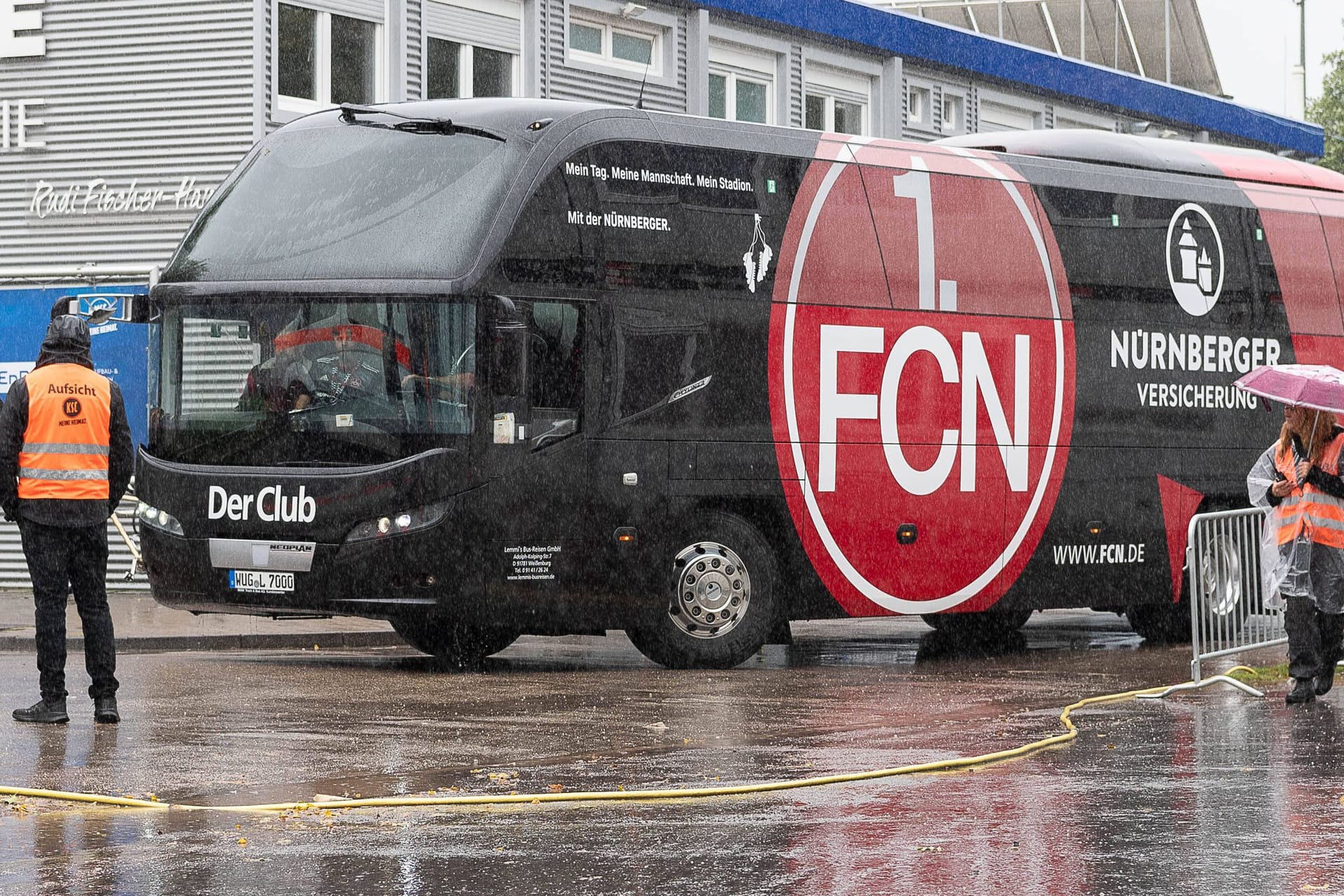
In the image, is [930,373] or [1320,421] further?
[930,373]

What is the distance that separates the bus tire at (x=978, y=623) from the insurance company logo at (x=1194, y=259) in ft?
9.27

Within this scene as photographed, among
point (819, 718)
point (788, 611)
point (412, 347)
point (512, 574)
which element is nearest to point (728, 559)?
point (788, 611)

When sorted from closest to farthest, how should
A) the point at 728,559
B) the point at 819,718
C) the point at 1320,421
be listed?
the point at 819,718, the point at 1320,421, the point at 728,559

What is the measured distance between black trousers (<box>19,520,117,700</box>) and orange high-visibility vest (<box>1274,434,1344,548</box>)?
244 inches

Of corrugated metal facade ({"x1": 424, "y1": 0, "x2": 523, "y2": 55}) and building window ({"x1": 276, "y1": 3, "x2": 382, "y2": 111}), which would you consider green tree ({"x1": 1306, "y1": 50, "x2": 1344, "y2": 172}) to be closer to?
corrugated metal facade ({"x1": 424, "y1": 0, "x2": 523, "y2": 55})

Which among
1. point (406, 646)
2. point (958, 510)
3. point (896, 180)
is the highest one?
point (896, 180)

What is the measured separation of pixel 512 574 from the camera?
→ 1413 centimetres

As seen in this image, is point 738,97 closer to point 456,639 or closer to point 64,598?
point 456,639

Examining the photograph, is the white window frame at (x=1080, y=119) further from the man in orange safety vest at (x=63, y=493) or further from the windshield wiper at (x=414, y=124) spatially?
the man in orange safety vest at (x=63, y=493)

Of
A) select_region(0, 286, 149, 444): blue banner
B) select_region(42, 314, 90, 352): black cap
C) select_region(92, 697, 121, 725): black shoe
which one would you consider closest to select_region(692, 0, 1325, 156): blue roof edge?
A: select_region(0, 286, 149, 444): blue banner

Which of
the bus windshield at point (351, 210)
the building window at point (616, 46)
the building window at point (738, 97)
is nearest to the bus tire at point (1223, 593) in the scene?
the bus windshield at point (351, 210)

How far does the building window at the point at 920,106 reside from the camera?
110ft

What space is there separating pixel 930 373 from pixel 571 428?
301 centimetres

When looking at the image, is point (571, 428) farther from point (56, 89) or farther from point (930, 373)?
point (56, 89)
